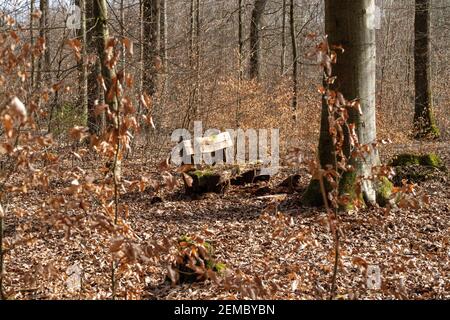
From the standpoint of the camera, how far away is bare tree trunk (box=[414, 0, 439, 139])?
1509cm

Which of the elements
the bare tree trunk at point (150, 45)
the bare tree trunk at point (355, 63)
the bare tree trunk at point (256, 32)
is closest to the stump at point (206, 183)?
the bare tree trunk at point (355, 63)

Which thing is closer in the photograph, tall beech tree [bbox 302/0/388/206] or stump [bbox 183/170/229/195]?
tall beech tree [bbox 302/0/388/206]

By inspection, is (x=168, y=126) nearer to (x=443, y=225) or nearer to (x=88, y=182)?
(x=443, y=225)

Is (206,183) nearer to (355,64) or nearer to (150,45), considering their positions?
(355,64)

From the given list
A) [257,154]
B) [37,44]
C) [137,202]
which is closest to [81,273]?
[37,44]

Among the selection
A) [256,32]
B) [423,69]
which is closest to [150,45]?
[256,32]

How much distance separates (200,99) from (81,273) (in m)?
8.62

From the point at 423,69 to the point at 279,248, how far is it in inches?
442

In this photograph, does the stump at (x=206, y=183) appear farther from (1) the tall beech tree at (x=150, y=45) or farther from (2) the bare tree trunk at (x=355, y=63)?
(1) the tall beech tree at (x=150, y=45)

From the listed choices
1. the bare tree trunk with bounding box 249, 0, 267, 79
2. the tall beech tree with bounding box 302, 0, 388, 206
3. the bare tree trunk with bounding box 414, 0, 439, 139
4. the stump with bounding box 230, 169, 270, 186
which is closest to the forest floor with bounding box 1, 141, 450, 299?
the stump with bounding box 230, 169, 270, 186

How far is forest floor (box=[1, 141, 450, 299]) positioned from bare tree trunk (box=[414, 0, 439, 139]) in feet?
22.4

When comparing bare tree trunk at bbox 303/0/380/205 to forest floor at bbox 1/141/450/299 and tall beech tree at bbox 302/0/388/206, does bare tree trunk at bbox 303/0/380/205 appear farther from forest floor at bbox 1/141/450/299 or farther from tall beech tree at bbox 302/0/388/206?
forest floor at bbox 1/141/450/299

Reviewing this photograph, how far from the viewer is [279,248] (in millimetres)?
6086

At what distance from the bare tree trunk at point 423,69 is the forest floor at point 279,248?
22.4 feet
